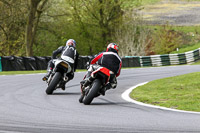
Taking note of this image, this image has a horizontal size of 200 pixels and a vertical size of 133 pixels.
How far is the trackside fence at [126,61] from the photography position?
28.3 metres

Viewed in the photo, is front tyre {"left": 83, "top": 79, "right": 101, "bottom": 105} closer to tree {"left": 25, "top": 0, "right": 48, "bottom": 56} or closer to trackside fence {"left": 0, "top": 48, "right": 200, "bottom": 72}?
trackside fence {"left": 0, "top": 48, "right": 200, "bottom": 72}

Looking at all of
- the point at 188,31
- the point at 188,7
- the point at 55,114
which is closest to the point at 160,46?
the point at 188,31

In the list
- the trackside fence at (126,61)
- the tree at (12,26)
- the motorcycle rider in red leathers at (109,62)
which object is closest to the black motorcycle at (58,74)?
the motorcycle rider in red leathers at (109,62)

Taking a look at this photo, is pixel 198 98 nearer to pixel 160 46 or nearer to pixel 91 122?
pixel 91 122

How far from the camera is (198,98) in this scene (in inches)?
423

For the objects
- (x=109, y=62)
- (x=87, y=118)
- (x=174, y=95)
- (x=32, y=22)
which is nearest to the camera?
(x=87, y=118)

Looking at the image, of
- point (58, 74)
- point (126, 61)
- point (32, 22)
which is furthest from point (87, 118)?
point (32, 22)

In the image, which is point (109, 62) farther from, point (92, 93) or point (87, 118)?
point (87, 118)

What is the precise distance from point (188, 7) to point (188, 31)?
22653mm

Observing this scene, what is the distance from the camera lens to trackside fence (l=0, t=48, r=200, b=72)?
28297mm

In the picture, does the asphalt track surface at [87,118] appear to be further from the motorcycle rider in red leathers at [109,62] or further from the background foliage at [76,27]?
the background foliage at [76,27]

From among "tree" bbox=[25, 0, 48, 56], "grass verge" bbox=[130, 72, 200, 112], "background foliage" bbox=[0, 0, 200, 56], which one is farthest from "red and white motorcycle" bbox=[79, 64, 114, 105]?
"background foliage" bbox=[0, 0, 200, 56]

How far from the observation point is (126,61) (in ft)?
117

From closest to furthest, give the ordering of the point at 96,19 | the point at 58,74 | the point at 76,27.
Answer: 1. the point at 58,74
2. the point at 96,19
3. the point at 76,27
